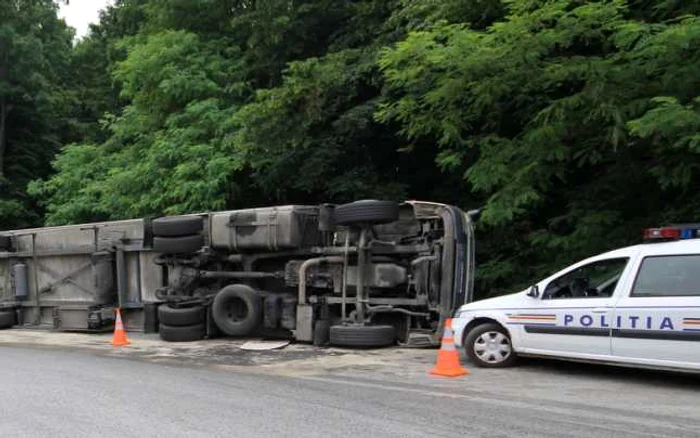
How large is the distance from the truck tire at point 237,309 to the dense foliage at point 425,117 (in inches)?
151

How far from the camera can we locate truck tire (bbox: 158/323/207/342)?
12.0m

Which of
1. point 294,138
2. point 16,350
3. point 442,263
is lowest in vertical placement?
point 16,350

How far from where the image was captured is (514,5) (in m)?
9.75

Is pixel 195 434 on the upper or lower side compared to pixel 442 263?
lower

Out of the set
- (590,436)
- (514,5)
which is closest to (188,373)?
(590,436)

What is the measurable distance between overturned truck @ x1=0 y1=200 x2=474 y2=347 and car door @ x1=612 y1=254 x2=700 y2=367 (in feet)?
10.3

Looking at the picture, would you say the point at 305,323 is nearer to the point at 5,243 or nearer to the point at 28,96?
the point at 5,243

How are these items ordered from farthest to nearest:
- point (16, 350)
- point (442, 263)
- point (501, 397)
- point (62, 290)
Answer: point (62, 290) → point (16, 350) → point (442, 263) → point (501, 397)

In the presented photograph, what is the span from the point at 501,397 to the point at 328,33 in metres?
12.5

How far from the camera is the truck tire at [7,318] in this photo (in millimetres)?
14961

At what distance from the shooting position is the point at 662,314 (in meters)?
7.28

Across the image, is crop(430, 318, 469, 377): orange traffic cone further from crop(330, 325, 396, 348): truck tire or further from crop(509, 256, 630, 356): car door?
crop(330, 325, 396, 348): truck tire

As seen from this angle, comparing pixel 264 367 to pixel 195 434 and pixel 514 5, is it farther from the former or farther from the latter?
pixel 514 5

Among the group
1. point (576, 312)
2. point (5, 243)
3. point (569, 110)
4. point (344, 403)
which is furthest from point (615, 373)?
point (5, 243)
